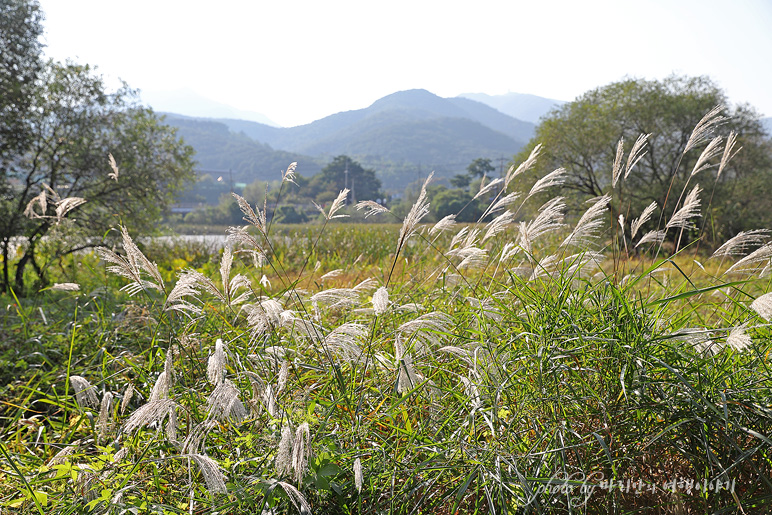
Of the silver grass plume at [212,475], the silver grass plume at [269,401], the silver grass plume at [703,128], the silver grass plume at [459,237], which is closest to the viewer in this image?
the silver grass plume at [212,475]

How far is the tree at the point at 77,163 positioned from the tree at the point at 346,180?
179ft

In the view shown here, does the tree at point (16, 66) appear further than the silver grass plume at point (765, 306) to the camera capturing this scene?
Yes

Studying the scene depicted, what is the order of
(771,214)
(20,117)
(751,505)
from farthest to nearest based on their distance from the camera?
1. (771,214)
2. (20,117)
3. (751,505)

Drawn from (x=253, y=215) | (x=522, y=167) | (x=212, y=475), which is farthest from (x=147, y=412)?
(x=522, y=167)

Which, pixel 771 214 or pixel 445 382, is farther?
pixel 771 214

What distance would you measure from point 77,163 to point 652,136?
46.2 ft

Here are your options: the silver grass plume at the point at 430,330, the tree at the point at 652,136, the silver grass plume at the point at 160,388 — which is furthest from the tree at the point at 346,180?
the silver grass plume at the point at 160,388

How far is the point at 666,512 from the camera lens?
1.25m

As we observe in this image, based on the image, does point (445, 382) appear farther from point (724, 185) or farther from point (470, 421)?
point (724, 185)

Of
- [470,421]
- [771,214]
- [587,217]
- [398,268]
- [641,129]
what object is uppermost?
[641,129]

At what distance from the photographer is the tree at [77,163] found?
5.84 m

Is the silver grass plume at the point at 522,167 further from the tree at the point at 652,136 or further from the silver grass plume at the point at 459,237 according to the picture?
the tree at the point at 652,136

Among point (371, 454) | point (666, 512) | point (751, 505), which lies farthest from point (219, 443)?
point (751, 505)

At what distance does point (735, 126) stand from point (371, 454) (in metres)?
16.4
